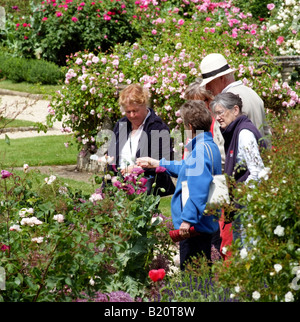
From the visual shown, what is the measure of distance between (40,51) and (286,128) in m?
13.6

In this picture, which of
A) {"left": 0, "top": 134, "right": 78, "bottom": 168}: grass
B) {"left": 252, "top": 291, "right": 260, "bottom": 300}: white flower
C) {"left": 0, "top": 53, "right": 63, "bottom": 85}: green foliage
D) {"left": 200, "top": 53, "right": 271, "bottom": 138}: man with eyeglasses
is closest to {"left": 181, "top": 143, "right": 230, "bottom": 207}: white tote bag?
{"left": 200, "top": 53, "right": 271, "bottom": 138}: man with eyeglasses

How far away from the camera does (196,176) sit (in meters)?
3.85

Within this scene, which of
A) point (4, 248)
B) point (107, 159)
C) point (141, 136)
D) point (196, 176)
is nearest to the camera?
point (4, 248)

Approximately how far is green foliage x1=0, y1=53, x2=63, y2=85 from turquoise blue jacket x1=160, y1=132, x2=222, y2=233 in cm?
1110

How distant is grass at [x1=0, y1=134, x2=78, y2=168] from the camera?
8.84 meters

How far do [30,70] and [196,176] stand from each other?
11901 millimetres

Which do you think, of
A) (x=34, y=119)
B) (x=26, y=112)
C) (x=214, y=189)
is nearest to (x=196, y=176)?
(x=214, y=189)

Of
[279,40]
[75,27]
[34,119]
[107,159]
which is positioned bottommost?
[34,119]

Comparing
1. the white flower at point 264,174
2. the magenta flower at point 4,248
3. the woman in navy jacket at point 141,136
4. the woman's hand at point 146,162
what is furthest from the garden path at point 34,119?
the white flower at point 264,174

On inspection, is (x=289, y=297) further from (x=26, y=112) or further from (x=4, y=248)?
(x=26, y=112)

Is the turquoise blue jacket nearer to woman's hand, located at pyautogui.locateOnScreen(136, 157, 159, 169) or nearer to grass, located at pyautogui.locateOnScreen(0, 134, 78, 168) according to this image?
woman's hand, located at pyautogui.locateOnScreen(136, 157, 159, 169)

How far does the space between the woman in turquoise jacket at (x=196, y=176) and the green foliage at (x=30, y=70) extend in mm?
11085

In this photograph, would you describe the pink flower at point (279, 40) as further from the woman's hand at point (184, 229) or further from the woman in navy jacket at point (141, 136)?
the woman's hand at point (184, 229)

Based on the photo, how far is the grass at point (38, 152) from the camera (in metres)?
8.84
